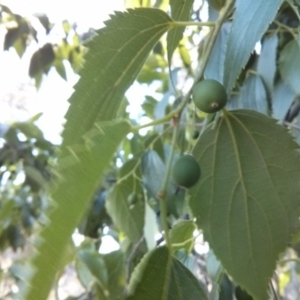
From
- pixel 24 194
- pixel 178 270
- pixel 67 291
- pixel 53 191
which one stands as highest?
pixel 53 191

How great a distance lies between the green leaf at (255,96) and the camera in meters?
0.70

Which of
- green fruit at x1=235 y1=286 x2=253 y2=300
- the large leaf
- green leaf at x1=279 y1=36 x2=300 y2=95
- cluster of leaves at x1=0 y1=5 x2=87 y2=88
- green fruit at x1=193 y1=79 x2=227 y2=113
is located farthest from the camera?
cluster of leaves at x1=0 y1=5 x2=87 y2=88

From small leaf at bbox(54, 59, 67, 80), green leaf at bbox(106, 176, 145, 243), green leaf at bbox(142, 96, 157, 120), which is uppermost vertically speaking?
small leaf at bbox(54, 59, 67, 80)

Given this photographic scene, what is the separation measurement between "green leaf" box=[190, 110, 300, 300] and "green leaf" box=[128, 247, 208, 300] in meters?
0.03

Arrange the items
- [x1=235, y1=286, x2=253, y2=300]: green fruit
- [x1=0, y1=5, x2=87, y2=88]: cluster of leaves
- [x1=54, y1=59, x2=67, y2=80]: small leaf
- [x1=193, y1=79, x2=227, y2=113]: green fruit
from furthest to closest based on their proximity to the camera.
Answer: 1. [x1=54, y1=59, x2=67, y2=80]: small leaf
2. [x1=0, y1=5, x2=87, y2=88]: cluster of leaves
3. [x1=235, y1=286, x2=253, y2=300]: green fruit
4. [x1=193, y1=79, x2=227, y2=113]: green fruit

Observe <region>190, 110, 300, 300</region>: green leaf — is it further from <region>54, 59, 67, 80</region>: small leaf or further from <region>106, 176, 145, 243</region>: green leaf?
<region>54, 59, 67, 80</region>: small leaf

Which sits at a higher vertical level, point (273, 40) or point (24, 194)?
point (273, 40)

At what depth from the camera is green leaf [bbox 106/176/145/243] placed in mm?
896

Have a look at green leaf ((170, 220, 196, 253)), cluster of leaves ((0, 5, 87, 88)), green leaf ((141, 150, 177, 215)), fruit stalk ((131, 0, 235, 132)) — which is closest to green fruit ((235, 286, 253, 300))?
green leaf ((170, 220, 196, 253))

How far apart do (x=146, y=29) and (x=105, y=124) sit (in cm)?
14

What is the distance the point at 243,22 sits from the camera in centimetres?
40

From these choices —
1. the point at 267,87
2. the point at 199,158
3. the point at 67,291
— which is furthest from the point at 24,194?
the point at 199,158

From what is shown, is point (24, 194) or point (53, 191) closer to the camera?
point (53, 191)

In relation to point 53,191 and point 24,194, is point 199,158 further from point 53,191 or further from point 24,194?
point 24,194
